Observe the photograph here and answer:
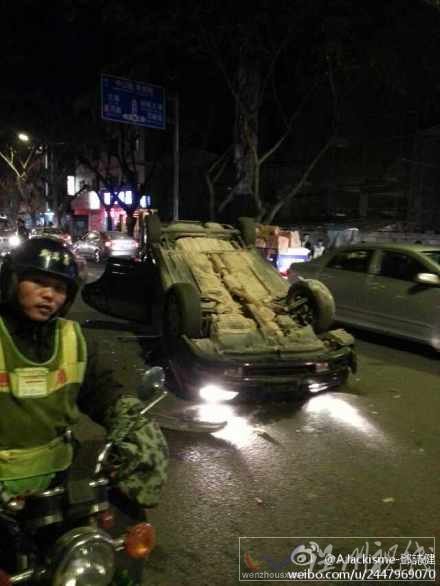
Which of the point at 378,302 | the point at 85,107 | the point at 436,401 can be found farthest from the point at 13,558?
the point at 85,107

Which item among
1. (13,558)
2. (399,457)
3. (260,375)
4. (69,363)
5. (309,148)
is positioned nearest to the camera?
(13,558)

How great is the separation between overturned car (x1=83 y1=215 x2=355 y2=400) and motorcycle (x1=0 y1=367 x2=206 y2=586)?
356cm

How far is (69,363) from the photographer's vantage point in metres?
2.11

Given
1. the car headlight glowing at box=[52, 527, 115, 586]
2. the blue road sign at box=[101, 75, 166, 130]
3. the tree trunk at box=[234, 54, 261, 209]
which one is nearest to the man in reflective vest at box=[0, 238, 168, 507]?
the car headlight glowing at box=[52, 527, 115, 586]

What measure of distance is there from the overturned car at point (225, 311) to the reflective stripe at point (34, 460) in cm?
337

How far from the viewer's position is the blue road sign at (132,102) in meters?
19.0

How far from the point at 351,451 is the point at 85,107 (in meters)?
25.2

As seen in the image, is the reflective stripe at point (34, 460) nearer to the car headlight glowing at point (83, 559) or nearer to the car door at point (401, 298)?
the car headlight glowing at point (83, 559)

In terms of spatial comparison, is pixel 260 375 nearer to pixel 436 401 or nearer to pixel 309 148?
pixel 436 401

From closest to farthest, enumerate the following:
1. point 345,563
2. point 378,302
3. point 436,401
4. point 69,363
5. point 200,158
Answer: point 69,363
point 345,563
point 436,401
point 378,302
point 200,158

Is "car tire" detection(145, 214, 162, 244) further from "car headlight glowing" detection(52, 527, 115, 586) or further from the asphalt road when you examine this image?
"car headlight glowing" detection(52, 527, 115, 586)

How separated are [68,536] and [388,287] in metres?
7.38

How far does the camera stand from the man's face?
208 centimetres

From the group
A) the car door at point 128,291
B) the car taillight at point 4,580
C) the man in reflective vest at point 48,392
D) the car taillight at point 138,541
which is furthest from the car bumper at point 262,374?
the car taillight at point 4,580
